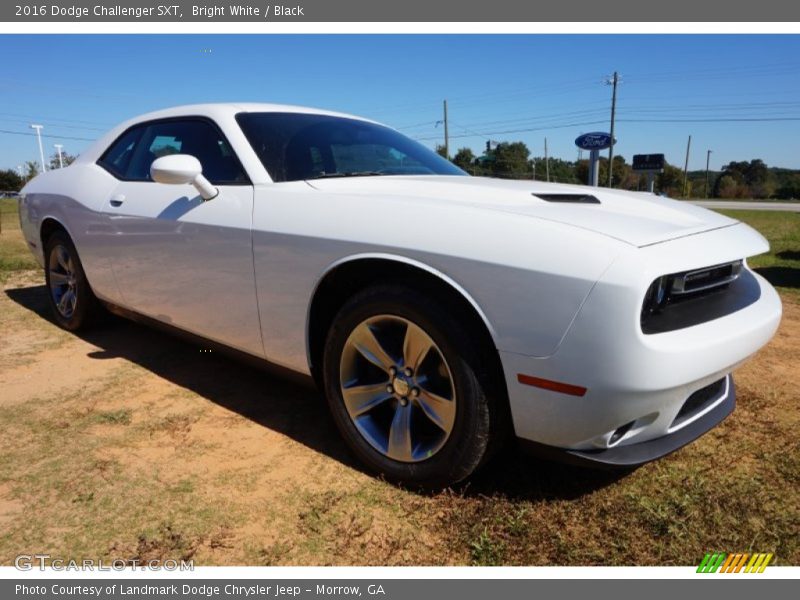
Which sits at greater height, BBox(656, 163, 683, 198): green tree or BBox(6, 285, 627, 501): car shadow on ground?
BBox(656, 163, 683, 198): green tree

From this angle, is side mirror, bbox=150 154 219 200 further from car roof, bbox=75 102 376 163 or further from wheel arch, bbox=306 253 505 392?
wheel arch, bbox=306 253 505 392

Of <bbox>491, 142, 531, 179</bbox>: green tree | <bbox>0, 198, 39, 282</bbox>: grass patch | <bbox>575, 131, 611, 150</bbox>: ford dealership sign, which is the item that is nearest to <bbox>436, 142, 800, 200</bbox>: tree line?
<bbox>491, 142, 531, 179</bbox>: green tree

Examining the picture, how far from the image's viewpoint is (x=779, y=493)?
2066mm

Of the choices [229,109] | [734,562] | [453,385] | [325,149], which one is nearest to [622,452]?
[734,562]

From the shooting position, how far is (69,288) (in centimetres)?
411

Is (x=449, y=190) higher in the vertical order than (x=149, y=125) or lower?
lower

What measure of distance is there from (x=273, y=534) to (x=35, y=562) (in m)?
0.77

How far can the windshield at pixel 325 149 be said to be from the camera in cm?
263

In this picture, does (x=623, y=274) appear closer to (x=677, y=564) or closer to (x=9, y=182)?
(x=677, y=564)

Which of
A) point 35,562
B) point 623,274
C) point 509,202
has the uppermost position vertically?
point 509,202

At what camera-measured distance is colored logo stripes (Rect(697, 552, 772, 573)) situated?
5.60ft

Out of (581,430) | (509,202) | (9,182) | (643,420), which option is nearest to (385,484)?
(581,430)

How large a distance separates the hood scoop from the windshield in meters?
0.98

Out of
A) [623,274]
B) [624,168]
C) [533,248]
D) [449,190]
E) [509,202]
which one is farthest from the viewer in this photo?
[624,168]
